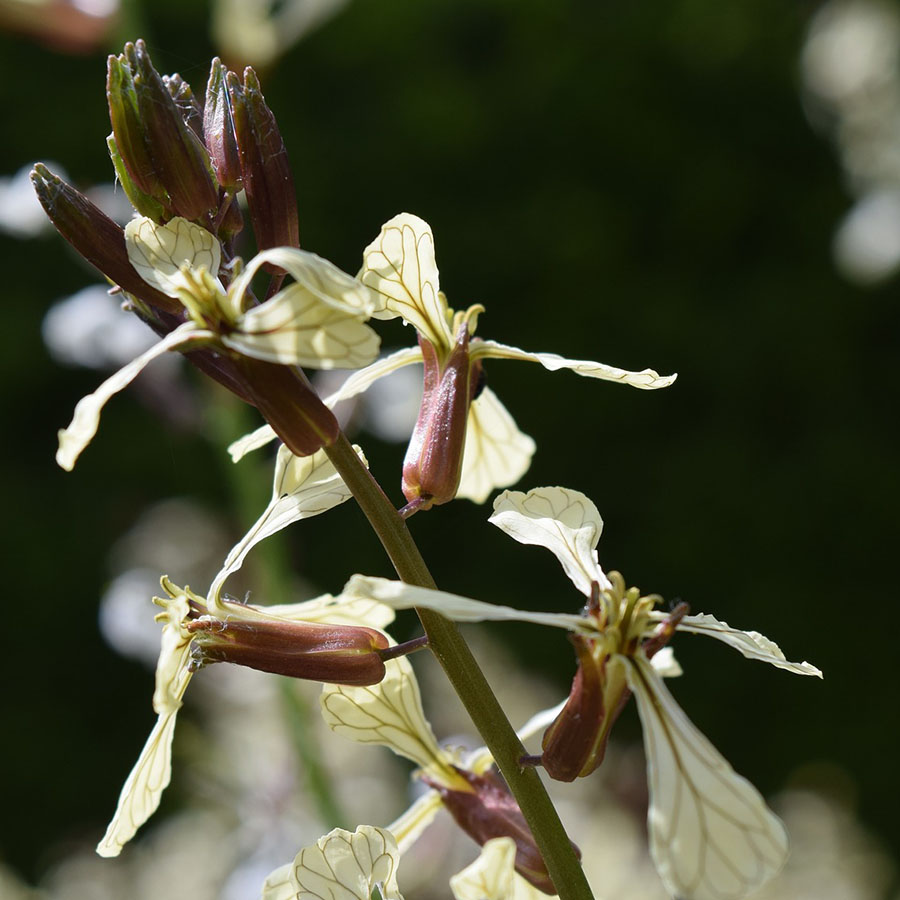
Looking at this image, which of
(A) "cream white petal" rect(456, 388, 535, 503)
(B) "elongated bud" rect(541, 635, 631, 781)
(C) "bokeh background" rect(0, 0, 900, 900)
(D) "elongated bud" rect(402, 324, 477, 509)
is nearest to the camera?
(B) "elongated bud" rect(541, 635, 631, 781)

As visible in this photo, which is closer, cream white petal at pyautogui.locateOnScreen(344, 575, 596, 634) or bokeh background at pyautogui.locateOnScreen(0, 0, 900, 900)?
cream white petal at pyautogui.locateOnScreen(344, 575, 596, 634)

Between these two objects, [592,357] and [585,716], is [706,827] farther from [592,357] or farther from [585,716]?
[592,357]

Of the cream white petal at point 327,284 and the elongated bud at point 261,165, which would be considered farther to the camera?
the elongated bud at point 261,165

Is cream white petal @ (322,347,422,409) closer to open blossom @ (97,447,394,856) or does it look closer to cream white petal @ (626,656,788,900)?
open blossom @ (97,447,394,856)

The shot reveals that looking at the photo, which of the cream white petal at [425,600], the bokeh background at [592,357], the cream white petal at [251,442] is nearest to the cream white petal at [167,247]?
the cream white petal at [251,442]

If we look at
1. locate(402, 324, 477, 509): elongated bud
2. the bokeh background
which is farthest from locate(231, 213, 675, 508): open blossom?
the bokeh background

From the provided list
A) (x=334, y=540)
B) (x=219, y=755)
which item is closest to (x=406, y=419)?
(x=219, y=755)

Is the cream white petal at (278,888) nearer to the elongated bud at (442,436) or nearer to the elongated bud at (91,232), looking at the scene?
the elongated bud at (442,436)
